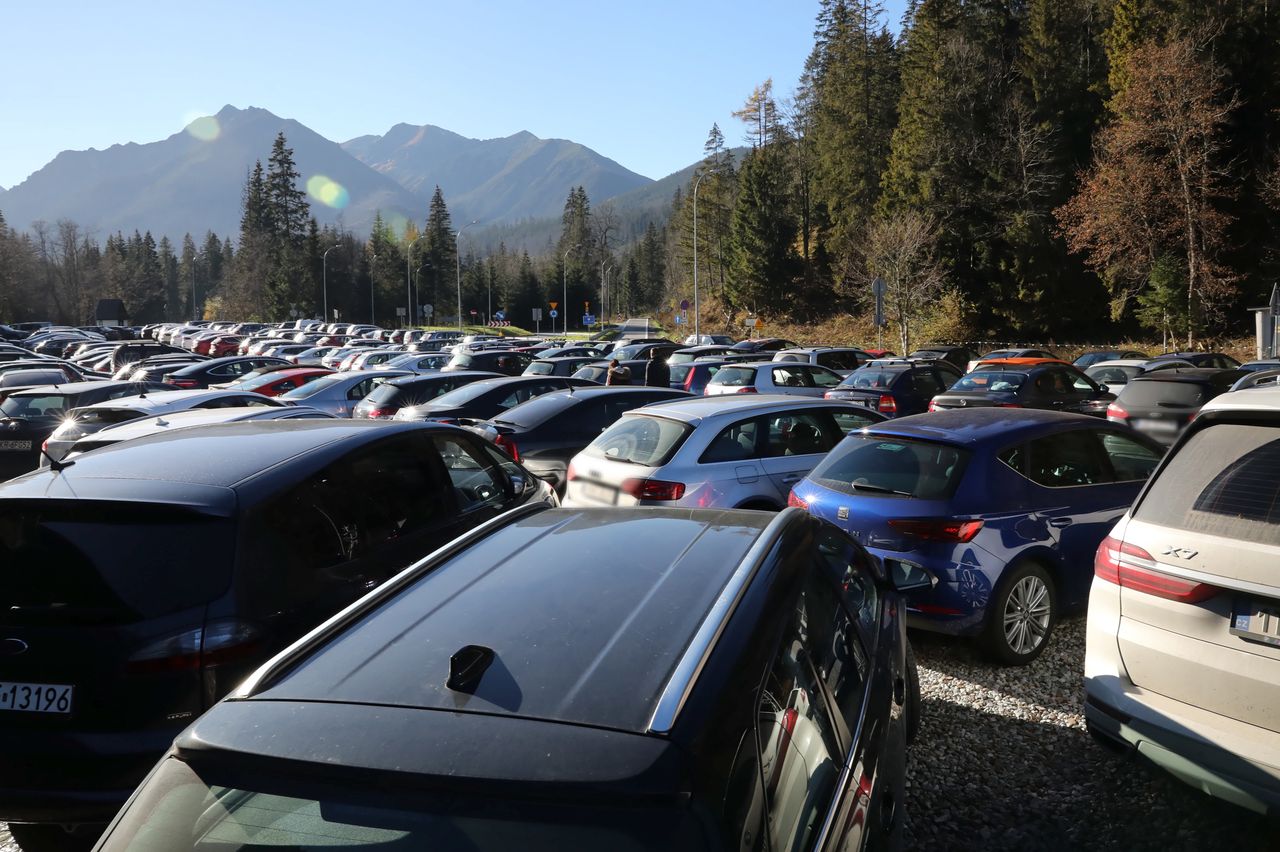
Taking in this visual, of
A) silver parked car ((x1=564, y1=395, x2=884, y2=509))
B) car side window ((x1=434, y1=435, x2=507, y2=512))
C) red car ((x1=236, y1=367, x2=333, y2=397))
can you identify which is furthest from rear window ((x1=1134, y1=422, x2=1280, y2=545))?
red car ((x1=236, y1=367, x2=333, y2=397))

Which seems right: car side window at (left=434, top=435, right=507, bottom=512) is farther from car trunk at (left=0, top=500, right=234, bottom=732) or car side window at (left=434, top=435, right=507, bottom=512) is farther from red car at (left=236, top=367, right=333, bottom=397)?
red car at (left=236, top=367, right=333, bottom=397)

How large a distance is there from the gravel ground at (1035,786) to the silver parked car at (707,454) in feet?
8.53

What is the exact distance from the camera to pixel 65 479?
13.0 ft

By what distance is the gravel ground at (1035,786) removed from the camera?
12.0 feet

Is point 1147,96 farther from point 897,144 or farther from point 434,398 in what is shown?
point 434,398

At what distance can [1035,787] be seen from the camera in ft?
13.4

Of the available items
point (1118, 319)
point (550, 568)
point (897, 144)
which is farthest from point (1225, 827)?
point (897, 144)

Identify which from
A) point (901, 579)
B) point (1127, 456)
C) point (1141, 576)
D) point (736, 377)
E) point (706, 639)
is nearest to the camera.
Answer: point (706, 639)

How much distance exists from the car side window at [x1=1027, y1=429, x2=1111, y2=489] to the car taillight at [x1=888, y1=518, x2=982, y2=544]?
72 centimetres

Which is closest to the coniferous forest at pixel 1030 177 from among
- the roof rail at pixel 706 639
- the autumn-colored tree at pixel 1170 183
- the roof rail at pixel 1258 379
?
the autumn-colored tree at pixel 1170 183

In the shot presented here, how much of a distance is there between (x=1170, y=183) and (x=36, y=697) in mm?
46615

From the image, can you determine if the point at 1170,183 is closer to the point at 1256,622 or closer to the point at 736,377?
the point at 736,377

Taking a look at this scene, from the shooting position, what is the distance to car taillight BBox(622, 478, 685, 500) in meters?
7.16

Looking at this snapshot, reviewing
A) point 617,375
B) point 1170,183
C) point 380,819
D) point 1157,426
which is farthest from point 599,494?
point 1170,183
